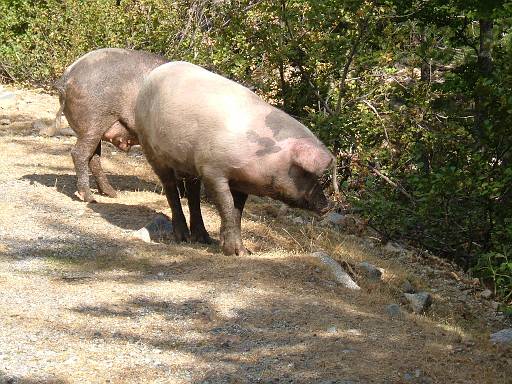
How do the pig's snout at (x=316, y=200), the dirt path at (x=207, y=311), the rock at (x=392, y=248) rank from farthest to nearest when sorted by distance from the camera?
the rock at (x=392, y=248) < the pig's snout at (x=316, y=200) < the dirt path at (x=207, y=311)

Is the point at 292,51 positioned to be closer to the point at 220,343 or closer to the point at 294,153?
the point at 294,153

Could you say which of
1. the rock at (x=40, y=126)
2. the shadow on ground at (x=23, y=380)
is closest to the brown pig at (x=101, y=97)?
the rock at (x=40, y=126)

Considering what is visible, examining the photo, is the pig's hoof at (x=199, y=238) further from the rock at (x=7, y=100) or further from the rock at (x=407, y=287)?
the rock at (x=7, y=100)

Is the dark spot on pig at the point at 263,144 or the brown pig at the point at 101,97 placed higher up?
the dark spot on pig at the point at 263,144

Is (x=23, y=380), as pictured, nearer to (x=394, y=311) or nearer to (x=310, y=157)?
(x=394, y=311)

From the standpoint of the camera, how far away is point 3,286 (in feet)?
23.2

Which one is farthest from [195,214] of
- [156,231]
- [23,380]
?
[23,380]

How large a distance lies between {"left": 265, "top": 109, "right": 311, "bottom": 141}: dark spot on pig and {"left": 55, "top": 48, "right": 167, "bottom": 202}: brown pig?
104 inches

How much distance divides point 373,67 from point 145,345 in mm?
7074

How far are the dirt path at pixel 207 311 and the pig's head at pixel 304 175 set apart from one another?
518mm

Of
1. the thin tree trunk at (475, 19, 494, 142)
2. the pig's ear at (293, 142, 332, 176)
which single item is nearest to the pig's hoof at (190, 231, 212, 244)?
the pig's ear at (293, 142, 332, 176)

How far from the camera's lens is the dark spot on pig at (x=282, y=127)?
26.5 feet

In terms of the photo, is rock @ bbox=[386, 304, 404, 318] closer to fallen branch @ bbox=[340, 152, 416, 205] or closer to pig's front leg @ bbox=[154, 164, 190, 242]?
pig's front leg @ bbox=[154, 164, 190, 242]

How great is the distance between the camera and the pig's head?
26.2 feet
